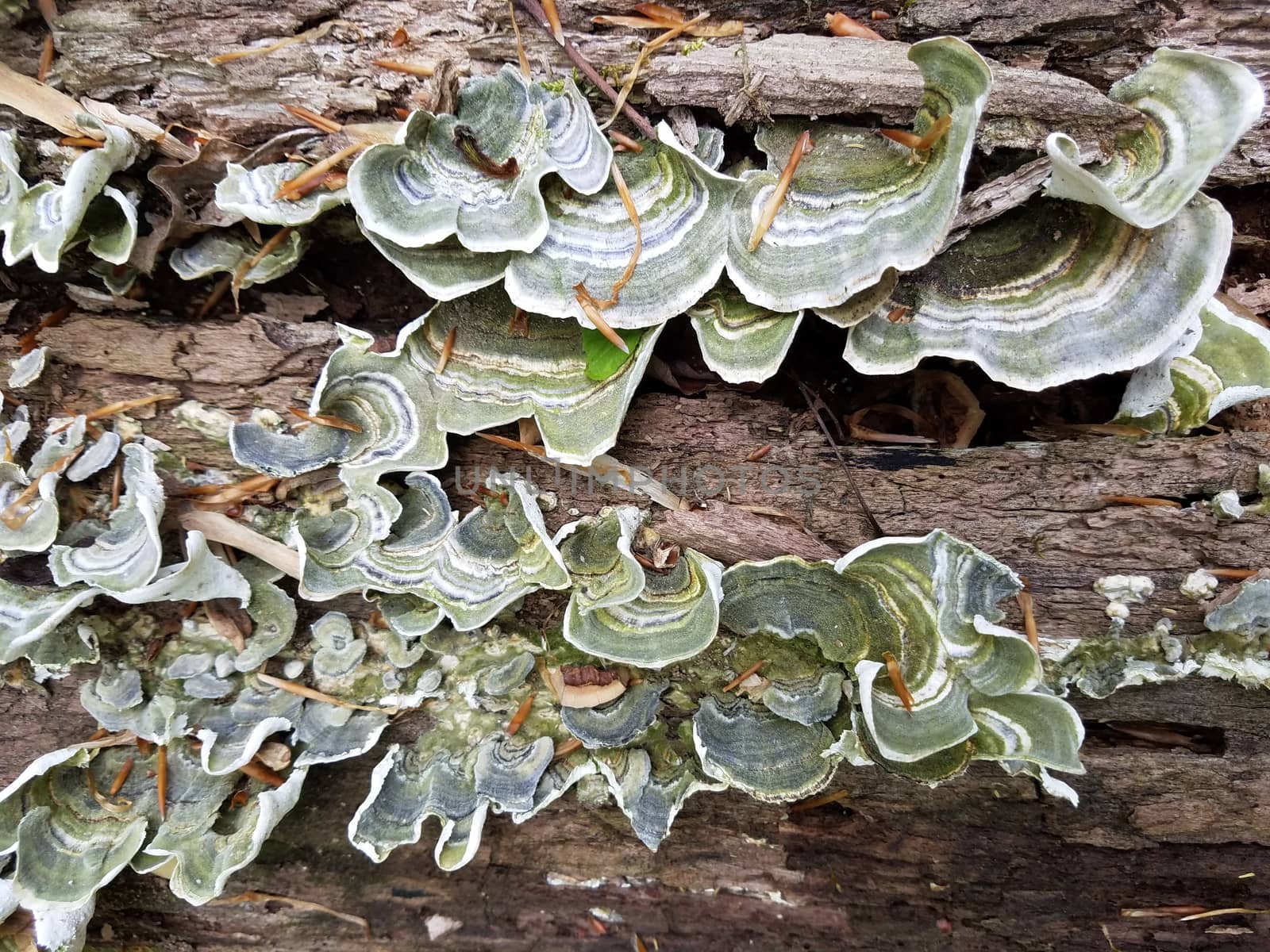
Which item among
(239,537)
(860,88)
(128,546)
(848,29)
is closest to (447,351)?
(239,537)

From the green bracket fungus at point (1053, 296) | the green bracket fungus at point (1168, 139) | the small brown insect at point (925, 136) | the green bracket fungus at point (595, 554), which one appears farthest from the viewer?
the green bracket fungus at point (595, 554)

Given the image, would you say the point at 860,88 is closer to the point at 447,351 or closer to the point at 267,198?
the point at 447,351

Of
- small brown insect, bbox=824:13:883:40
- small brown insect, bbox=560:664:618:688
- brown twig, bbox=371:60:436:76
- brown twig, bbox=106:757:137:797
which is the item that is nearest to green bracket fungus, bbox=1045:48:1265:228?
small brown insect, bbox=824:13:883:40

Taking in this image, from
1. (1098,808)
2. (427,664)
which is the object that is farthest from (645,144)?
(1098,808)

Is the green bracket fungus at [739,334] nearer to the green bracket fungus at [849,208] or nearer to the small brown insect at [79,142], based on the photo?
the green bracket fungus at [849,208]

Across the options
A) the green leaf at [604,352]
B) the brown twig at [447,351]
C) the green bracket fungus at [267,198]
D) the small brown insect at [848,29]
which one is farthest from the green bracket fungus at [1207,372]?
the green bracket fungus at [267,198]

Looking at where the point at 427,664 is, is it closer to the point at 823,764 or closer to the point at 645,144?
the point at 823,764

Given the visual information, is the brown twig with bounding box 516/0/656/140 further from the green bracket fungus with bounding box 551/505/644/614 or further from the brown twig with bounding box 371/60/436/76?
the green bracket fungus with bounding box 551/505/644/614
